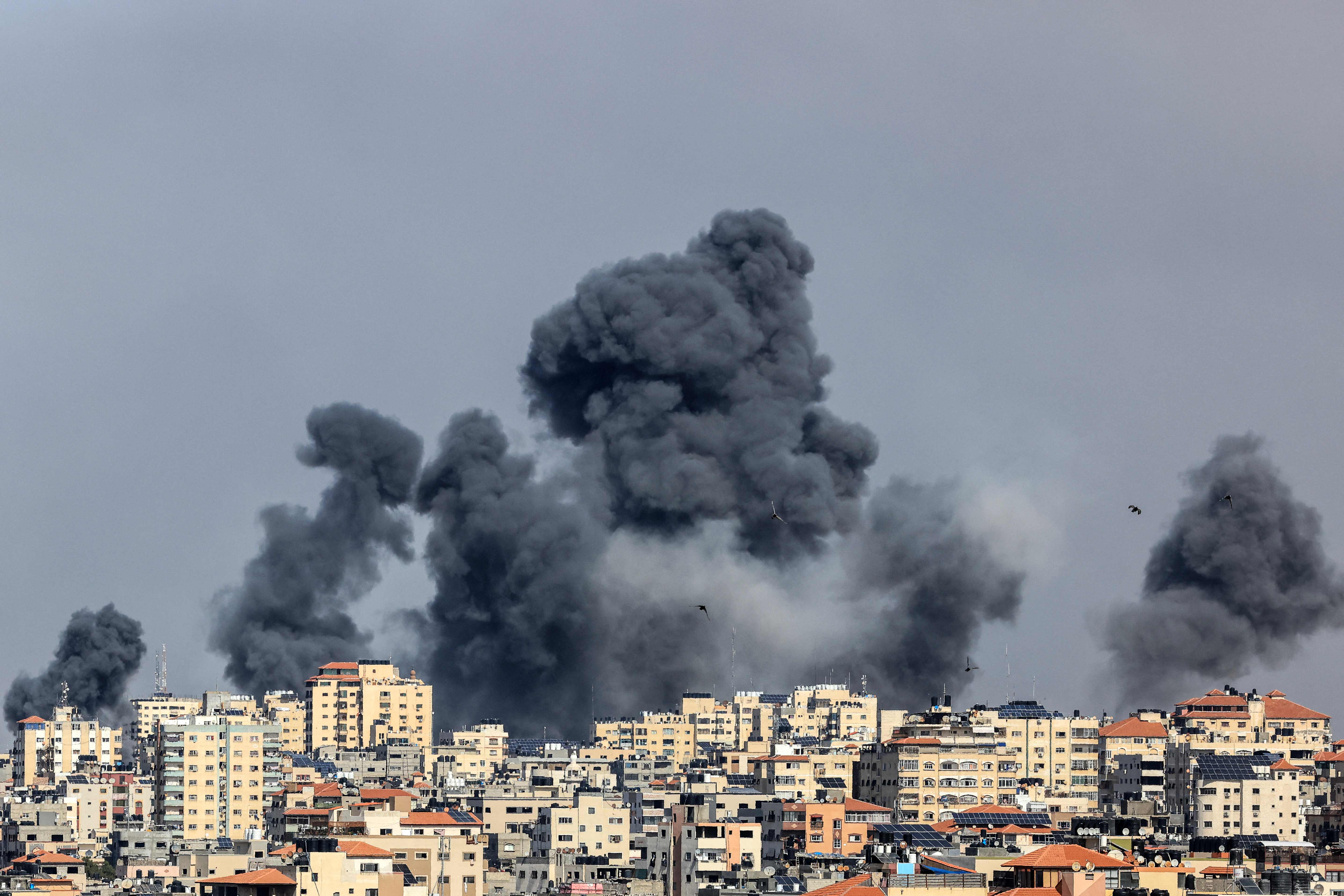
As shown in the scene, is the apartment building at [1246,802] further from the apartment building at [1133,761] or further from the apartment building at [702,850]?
the apartment building at [702,850]

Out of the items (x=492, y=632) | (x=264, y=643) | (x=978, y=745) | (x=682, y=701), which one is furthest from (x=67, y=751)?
(x=978, y=745)

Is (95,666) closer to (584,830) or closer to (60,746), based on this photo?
(60,746)

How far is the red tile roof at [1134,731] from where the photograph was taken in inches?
3848

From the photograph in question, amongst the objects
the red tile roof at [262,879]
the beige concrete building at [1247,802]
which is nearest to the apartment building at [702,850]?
the red tile roof at [262,879]

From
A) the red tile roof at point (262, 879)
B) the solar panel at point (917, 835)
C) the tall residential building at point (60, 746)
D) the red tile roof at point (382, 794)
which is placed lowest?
the red tile roof at point (262, 879)

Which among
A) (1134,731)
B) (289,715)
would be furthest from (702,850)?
(289,715)

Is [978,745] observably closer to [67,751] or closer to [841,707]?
[841,707]

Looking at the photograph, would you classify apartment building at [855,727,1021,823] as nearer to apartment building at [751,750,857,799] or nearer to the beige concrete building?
apartment building at [751,750,857,799]

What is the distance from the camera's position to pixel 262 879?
47.3 m

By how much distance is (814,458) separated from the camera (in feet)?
392

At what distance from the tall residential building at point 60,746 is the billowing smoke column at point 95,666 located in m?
4.19

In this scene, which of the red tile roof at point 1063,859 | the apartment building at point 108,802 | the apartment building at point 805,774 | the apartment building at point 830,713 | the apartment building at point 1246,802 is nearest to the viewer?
the red tile roof at point 1063,859

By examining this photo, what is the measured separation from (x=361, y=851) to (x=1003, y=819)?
20421 mm

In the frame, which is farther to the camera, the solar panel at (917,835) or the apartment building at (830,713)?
the apartment building at (830,713)
